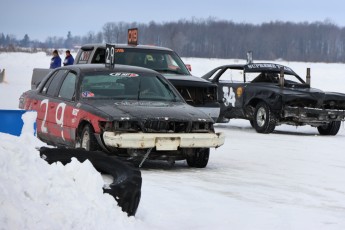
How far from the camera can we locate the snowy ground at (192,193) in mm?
4801

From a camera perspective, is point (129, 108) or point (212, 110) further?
point (212, 110)

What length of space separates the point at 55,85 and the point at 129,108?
1.91m

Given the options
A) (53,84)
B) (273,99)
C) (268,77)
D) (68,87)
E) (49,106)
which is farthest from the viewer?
(268,77)

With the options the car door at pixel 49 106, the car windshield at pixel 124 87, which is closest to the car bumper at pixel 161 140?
the car windshield at pixel 124 87

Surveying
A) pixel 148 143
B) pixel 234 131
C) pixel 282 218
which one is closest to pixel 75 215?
pixel 282 218

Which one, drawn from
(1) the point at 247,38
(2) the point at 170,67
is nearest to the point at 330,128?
(2) the point at 170,67

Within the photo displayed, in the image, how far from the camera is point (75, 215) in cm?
485

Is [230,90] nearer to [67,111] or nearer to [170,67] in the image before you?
[170,67]

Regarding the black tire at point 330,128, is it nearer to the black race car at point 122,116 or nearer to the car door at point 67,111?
the black race car at point 122,116

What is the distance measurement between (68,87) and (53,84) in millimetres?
636

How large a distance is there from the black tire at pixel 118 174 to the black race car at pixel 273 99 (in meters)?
8.90

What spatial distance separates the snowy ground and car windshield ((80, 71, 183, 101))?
2.85 feet

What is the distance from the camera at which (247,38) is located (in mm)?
154500

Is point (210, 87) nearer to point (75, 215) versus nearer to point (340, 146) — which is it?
point (340, 146)
